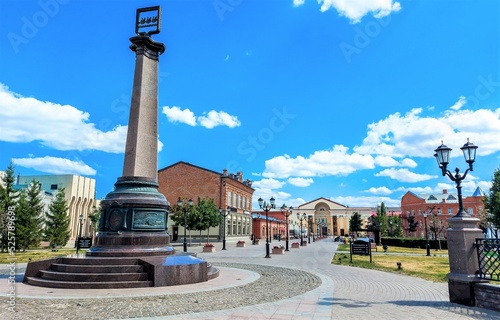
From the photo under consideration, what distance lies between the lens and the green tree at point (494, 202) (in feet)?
101

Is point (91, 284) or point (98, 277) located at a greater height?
point (98, 277)

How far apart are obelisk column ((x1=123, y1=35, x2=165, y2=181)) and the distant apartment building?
48.0m

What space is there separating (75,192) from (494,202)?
5667 centimetres

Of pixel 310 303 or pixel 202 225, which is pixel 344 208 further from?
pixel 310 303

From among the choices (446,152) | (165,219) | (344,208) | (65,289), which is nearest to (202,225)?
(165,219)

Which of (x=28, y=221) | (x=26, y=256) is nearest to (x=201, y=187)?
(x=28, y=221)

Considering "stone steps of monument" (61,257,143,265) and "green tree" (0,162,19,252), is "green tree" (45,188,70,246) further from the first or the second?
"stone steps of monument" (61,257,143,265)

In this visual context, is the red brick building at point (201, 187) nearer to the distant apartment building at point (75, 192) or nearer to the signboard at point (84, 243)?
the distant apartment building at point (75, 192)

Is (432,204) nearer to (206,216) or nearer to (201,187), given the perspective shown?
(201,187)

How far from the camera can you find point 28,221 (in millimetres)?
30672

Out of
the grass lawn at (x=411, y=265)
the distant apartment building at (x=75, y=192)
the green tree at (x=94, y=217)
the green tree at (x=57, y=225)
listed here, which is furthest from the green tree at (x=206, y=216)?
the distant apartment building at (x=75, y=192)

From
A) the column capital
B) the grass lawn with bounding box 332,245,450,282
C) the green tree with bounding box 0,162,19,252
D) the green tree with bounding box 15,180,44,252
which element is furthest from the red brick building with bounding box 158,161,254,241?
the column capital

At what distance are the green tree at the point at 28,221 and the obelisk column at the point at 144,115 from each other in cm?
2521

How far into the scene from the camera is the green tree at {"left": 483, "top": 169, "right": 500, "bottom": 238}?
30719 mm
